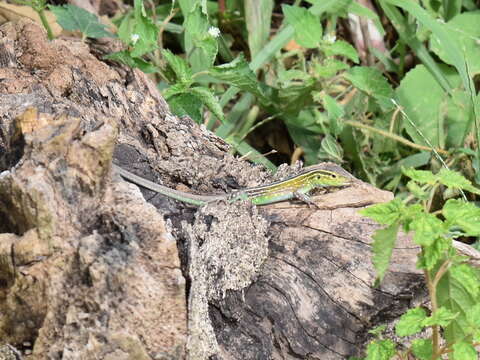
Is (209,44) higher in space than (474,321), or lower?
higher

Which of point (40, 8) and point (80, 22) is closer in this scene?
point (40, 8)

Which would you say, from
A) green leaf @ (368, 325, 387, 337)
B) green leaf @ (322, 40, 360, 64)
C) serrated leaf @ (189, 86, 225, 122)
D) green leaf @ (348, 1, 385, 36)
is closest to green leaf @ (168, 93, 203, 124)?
serrated leaf @ (189, 86, 225, 122)

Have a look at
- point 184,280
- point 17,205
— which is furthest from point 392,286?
point 17,205

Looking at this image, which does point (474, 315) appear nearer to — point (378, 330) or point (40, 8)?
point (378, 330)

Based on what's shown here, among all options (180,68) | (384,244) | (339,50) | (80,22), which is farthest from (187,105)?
(384,244)

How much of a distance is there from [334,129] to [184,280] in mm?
2346

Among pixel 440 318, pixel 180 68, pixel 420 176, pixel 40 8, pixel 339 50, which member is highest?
pixel 339 50

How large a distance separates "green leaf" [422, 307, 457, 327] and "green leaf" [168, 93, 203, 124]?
1.99 metres

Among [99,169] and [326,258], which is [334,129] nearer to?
[326,258]

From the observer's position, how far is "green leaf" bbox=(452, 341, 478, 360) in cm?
262

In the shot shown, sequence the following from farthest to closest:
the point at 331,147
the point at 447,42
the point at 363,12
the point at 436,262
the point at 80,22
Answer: the point at 363,12 → the point at 331,147 → the point at 447,42 → the point at 80,22 → the point at 436,262

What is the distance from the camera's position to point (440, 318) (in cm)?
264

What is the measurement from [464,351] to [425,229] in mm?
472

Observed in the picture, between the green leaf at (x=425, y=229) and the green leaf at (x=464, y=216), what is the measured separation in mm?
68
